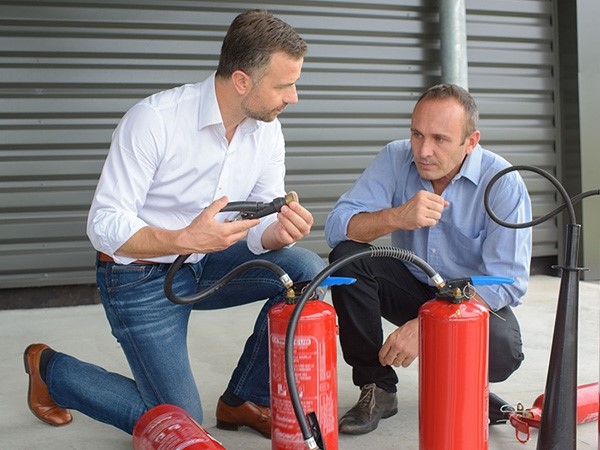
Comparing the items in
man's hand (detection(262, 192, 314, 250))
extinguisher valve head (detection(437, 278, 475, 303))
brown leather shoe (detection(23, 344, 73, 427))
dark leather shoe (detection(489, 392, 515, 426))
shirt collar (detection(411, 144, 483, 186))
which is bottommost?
dark leather shoe (detection(489, 392, 515, 426))

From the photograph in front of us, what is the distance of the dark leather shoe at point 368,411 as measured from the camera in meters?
2.30

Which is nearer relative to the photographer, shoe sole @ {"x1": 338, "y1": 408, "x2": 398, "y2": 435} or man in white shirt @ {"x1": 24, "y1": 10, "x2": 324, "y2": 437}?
man in white shirt @ {"x1": 24, "y1": 10, "x2": 324, "y2": 437}

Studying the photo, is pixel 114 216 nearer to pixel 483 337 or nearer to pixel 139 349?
pixel 139 349

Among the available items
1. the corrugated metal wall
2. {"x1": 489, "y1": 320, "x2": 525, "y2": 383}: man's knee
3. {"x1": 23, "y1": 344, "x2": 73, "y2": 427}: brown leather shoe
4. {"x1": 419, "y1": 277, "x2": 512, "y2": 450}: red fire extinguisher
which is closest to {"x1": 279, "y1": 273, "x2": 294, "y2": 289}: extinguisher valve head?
{"x1": 419, "y1": 277, "x2": 512, "y2": 450}: red fire extinguisher

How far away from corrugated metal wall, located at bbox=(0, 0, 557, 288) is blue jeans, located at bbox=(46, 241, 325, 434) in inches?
94.6

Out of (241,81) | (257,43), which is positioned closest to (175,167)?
(241,81)

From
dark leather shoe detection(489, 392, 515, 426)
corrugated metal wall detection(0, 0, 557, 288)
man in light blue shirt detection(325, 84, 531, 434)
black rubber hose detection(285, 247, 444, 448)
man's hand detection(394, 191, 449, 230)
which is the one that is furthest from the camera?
corrugated metal wall detection(0, 0, 557, 288)

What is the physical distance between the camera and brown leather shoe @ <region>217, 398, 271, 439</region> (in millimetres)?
2346

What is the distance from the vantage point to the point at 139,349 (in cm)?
220

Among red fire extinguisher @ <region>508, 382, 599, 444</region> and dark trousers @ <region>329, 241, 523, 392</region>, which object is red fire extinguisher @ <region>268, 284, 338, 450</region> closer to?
dark trousers @ <region>329, 241, 523, 392</region>

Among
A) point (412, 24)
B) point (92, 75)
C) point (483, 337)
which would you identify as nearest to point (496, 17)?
point (412, 24)

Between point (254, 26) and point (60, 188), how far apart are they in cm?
280

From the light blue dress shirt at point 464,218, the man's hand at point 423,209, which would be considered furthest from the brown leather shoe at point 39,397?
the man's hand at point 423,209

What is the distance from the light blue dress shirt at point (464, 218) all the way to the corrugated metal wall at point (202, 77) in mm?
2517
